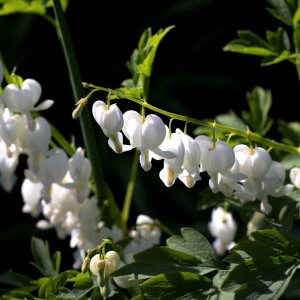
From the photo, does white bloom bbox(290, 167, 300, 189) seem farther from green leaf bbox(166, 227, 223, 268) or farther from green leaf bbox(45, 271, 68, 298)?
green leaf bbox(45, 271, 68, 298)

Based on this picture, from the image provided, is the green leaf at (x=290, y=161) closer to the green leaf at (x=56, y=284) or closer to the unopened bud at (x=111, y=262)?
the unopened bud at (x=111, y=262)

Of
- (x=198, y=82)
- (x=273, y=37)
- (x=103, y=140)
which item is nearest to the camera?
(x=273, y=37)

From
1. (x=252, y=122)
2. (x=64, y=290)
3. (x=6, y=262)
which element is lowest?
(x=6, y=262)

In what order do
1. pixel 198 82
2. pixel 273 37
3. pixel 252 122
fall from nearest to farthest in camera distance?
pixel 273 37 → pixel 252 122 → pixel 198 82

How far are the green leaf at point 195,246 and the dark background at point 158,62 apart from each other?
7.33 feet

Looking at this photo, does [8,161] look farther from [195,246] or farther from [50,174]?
[195,246]

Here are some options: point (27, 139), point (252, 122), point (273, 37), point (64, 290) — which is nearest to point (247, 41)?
point (273, 37)

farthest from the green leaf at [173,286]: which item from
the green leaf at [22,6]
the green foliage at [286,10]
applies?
the green leaf at [22,6]

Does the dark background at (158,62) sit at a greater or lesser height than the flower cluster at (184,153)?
lesser

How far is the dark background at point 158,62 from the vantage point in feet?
11.6

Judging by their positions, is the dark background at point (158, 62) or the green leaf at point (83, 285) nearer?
the green leaf at point (83, 285)

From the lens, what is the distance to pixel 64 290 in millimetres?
1185

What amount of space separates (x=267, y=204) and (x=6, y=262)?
2.29 m

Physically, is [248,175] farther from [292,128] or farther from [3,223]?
[3,223]
